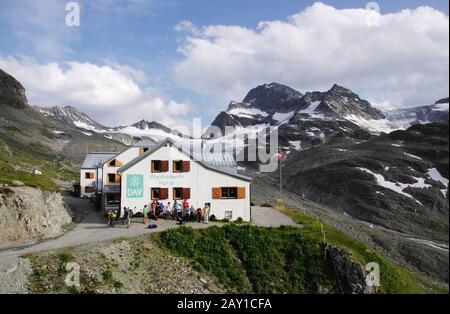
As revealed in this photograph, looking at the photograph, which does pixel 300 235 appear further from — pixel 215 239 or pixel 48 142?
pixel 48 142

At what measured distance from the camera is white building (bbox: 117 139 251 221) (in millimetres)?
39969

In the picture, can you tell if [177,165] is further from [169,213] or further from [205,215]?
[205,215]

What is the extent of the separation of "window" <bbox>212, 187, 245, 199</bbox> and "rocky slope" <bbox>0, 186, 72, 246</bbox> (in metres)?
14.8

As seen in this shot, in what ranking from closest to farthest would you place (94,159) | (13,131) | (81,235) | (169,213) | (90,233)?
(81,235) < (90,233) < (169,213) < (94,159) < (13,131)

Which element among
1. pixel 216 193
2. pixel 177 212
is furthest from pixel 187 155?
pixel 177 212

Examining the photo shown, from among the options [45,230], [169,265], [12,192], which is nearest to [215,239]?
[169,265]

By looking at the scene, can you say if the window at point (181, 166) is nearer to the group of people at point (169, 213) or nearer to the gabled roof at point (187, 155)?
the gabled roof at point (187, 155)

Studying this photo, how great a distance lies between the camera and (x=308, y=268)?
30.7 m

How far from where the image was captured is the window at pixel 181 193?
40.2 meters

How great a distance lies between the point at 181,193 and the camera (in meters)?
40.4

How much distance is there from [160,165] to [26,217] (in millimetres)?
13268

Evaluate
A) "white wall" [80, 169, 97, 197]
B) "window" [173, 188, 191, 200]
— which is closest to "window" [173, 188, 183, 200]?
"window" [173, 188, 191, 200]
